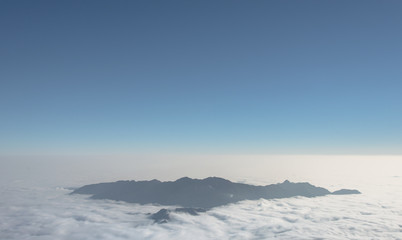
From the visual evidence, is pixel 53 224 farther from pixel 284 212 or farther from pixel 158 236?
pixel 284 212

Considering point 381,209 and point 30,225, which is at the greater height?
point 381,209

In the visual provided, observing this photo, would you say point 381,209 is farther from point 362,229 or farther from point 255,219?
point 255,219

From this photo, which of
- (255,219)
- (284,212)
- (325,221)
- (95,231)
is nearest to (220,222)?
(255,219)

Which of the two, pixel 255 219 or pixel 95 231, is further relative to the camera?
pixel 255 219

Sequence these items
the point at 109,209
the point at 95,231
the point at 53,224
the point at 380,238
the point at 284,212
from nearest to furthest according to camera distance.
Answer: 1. the point at 380,238
2. the point at 95,231
3. the point at 53,224
4. the point at 284,212
5. the point at 109,209

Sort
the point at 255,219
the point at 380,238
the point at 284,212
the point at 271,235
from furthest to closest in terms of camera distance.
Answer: the point at 284,212, the point at 255,219, the point at 271,235, the point at 380,238

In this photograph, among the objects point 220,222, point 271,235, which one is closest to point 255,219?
point 220,222

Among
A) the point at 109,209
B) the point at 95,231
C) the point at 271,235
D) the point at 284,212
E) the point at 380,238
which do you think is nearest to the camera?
the point at 380,238

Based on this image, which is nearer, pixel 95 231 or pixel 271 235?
pixel 271 235

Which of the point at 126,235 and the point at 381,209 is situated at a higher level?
the point at 381,209
